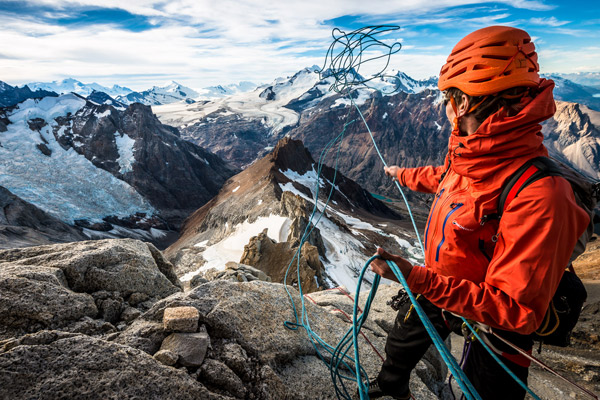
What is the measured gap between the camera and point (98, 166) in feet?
308

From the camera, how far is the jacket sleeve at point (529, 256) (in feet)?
7.30

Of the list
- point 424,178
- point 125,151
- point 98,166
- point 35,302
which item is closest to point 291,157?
point 98,166

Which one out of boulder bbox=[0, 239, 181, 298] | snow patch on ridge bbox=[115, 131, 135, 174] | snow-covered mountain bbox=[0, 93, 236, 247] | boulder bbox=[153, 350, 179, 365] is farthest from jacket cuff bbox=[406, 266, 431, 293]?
snow patch on ridge bbox=[115, 131, 135, 174]

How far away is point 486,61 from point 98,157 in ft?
376

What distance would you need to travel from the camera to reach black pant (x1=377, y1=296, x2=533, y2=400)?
3203 mm

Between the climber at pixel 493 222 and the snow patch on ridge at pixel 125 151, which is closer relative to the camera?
the climber at pixel 493 222

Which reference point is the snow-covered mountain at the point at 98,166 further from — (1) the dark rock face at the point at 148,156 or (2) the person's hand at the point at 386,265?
(2) the person's hand at the point at 386,265

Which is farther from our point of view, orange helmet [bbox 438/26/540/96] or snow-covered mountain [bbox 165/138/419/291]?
snow-covered mountain [bbox 165/138/419/291]

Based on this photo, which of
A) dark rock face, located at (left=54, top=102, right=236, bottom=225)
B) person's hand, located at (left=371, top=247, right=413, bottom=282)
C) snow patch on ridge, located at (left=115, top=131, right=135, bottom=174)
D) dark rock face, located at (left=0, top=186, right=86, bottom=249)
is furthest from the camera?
snow patch on ridge, located at (left=115, top=131, right=135, bottom=174)

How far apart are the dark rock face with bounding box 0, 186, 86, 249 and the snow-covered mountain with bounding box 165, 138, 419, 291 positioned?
1935 cm

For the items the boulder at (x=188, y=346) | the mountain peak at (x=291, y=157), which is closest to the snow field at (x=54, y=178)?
the mountain peak at (x=291, y=157)

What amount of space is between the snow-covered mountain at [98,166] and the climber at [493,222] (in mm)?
80634

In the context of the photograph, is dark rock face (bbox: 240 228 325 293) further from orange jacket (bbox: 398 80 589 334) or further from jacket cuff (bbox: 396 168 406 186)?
orange jacket (bbox: 398 80 589 334)

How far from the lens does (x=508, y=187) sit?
2580 millimetres
